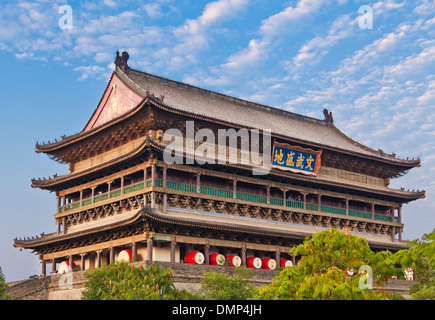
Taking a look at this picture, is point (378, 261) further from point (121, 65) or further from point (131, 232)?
point (121, 65)

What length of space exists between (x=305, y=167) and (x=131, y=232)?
48.9 feet

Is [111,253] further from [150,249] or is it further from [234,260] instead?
[234,260]

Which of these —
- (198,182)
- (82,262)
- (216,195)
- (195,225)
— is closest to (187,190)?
(198,182)

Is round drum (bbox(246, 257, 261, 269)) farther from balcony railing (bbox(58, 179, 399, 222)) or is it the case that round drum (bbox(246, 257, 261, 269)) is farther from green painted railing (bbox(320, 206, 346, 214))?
green painted railing (bbox(320, 206, 346, 214))

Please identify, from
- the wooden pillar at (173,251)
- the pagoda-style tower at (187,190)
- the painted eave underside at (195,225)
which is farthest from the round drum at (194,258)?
the painted eave underside at (195,225)

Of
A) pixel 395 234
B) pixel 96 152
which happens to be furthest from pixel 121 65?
pixel 395 234

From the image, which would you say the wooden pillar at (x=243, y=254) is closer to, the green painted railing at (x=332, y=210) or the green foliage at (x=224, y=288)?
the green foliage at (x=224, y=288)

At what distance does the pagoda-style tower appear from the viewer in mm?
35312

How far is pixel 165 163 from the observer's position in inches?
1403

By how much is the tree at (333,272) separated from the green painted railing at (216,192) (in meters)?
18.7

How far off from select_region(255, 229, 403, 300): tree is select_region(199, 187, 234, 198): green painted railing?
18.7 meters

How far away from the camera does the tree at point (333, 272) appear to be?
15492mm

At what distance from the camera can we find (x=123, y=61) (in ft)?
139

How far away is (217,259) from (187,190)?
4.66m
